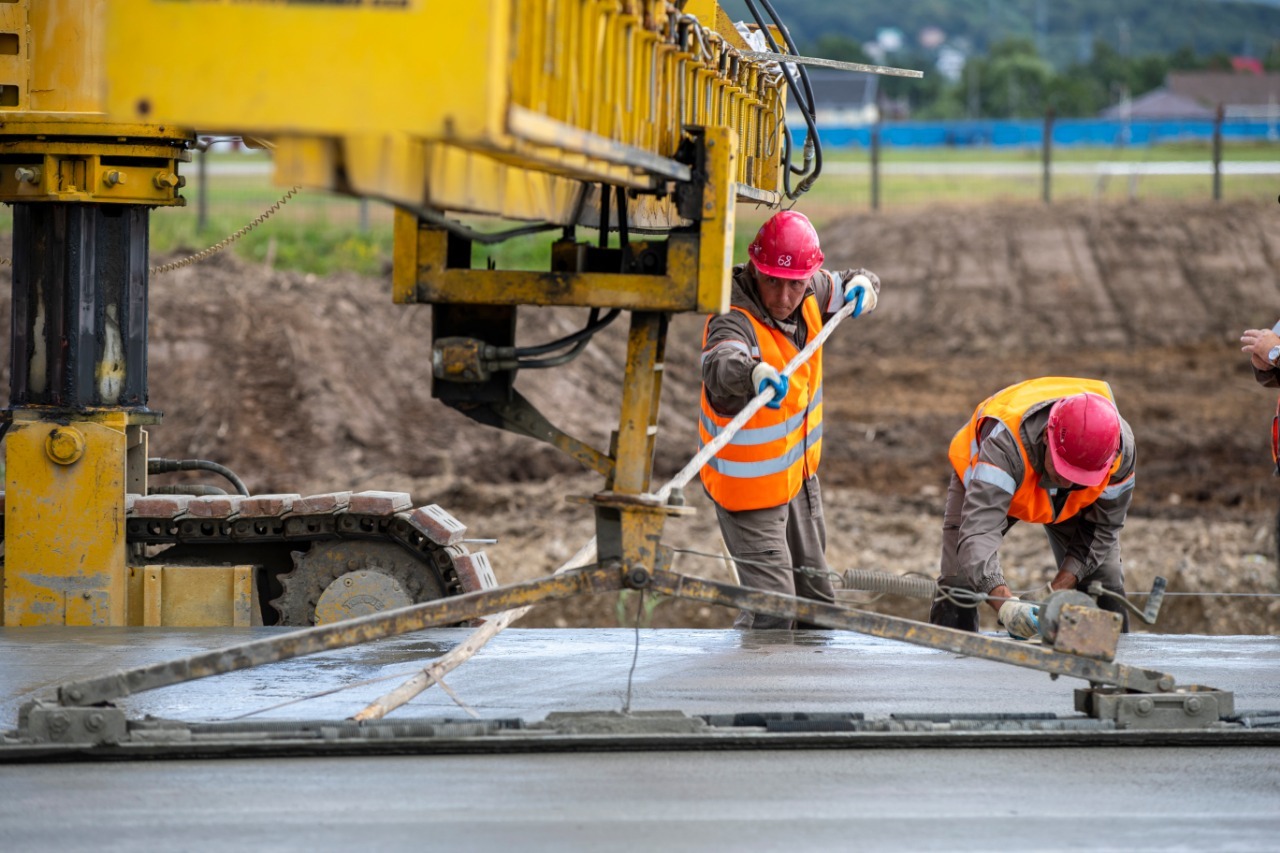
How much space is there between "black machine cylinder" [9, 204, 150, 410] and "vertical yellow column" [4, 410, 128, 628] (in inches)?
5.9

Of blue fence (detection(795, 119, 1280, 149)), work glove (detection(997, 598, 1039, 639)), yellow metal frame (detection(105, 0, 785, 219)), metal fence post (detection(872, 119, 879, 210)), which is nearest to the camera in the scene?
yellow metal frame (detection(105, 0, 785, 219))

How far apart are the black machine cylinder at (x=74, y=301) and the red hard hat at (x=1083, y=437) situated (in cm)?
394

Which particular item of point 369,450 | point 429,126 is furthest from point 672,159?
point 369,450

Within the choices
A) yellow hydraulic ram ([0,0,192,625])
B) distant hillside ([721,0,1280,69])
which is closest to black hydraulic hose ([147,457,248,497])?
yellow hydraulic ram ([0,0,192,625])

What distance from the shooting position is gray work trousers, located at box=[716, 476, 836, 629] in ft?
22.4

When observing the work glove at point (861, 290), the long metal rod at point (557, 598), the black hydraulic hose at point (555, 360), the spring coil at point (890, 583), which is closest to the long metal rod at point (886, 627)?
the long metal rod at point (557, 598)

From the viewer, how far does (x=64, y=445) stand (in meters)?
6.73

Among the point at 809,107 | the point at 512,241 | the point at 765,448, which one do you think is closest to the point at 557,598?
the point at 765,448

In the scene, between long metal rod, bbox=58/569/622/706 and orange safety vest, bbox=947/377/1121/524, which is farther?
orange safety vest, bbox=947/377/1121/524

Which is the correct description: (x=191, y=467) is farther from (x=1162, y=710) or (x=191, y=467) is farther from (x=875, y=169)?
(x=875, y=169)

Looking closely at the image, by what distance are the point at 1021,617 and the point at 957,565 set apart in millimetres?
1327

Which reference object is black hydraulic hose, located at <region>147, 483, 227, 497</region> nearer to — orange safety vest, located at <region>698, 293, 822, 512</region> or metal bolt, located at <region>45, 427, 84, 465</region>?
metal bolt, located at <region>45, 427, 84, 465</region>

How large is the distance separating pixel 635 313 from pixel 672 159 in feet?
1.73

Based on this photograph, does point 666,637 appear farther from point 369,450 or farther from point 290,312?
point 290,312
